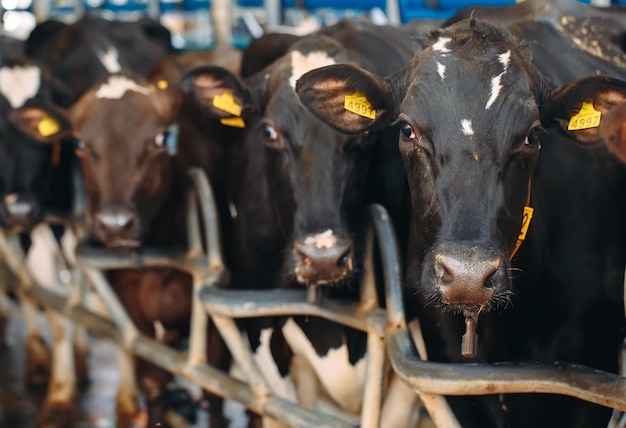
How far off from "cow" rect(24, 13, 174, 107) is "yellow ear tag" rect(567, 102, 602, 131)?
112 inches

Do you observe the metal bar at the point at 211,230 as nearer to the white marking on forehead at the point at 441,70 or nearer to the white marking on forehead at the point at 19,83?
the white marking on forehead at the point at 441,70

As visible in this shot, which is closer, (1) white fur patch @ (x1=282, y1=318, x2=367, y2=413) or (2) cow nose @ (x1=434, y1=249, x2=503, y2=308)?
(2) cow nose @ (x1=434, y1=249, x2=503, y2=308)

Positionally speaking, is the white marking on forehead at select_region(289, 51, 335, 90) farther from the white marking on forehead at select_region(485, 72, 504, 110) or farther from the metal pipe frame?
the metal pipe frame

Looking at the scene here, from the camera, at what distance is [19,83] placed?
5.33m

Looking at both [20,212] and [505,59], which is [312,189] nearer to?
[505,59]

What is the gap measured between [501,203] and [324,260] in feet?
2.45

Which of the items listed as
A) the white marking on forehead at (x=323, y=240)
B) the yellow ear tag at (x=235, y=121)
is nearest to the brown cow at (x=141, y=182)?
the yellow ear tag at (x=235, y=121)

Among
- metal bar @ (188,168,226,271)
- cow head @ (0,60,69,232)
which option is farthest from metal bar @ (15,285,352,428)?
cow head @ (0,60,69,232)

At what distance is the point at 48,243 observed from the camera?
5559 mm

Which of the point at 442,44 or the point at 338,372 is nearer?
the point at 442,44

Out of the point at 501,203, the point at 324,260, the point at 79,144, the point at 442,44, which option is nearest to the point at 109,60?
the point at 79,144

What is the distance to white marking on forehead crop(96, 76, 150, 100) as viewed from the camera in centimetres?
451

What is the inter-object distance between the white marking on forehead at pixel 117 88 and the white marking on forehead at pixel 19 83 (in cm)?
81

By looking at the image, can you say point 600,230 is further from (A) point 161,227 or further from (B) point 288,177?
(A) point 161,227
